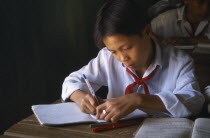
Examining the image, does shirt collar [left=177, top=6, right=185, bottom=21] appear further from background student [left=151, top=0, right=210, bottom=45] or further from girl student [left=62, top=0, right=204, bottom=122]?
girl student [left=62, top=0, right=204, bottom=122]

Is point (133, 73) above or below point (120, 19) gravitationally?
below

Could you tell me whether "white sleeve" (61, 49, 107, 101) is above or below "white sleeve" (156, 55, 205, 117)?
above

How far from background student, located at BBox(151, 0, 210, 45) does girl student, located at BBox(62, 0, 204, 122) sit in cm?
181

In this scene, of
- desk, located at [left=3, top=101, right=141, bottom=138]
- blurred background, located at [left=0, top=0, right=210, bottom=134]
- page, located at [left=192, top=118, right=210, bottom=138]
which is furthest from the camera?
blurred background, located at [left=0, top=0, right=210, bottom=134]

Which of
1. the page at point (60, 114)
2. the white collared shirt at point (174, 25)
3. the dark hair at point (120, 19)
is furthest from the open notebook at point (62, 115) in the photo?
the white collared shirt at point (174, 25)

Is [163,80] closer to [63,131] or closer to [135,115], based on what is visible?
[135,115]

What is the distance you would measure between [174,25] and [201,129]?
9.55ft

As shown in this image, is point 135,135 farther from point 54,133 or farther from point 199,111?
point 199,111

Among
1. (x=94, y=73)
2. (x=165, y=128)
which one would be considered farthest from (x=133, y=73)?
(x=165, y=128)

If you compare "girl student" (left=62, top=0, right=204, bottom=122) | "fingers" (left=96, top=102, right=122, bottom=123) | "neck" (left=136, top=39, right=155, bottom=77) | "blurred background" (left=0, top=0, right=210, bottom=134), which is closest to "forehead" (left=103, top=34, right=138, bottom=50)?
"girl student" (left=62, top=0, right=204, bottom=122)

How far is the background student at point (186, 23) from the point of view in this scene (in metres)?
3.46

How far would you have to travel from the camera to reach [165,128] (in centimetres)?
100

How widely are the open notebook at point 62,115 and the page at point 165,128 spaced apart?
0.32 feet

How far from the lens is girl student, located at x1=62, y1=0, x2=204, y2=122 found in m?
1.19
